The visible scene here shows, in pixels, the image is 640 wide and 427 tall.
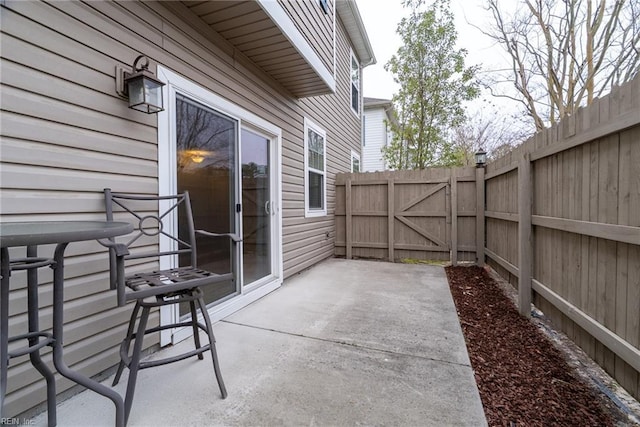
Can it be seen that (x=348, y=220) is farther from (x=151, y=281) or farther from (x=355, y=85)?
(x=151, y=281)

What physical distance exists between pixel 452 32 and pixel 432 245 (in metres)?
5.33

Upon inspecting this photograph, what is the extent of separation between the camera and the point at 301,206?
4.59 m

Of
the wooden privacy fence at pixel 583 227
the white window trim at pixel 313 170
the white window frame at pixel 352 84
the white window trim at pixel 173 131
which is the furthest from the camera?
the white window frame at pixel 352 84

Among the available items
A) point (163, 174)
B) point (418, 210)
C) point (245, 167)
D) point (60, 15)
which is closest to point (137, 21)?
point (60, 15)

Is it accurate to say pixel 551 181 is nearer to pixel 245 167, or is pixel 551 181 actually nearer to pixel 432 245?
pixel 245 167

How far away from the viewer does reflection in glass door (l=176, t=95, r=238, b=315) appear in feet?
7.86

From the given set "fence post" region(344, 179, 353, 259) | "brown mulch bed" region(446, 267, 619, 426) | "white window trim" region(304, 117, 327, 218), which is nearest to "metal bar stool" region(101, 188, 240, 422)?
"brown mulch bed" region(446, 267, 619, 426)

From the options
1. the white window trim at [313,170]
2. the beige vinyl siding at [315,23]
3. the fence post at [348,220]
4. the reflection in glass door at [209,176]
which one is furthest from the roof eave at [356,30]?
the reflection in glass door at [209,176]

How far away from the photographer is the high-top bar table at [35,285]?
3.33 ft

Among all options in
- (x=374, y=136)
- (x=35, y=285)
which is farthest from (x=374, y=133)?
(x=35, y=285)

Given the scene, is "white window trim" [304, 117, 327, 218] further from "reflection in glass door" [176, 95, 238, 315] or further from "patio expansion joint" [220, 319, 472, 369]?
"patio expansion joint" [220, 319, 472, 369]

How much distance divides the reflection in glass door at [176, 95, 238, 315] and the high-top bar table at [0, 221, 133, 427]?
104 centimetres

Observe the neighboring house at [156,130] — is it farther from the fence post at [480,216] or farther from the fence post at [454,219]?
the fence post at [480,216]

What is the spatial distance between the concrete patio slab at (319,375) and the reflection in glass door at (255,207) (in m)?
0.56
